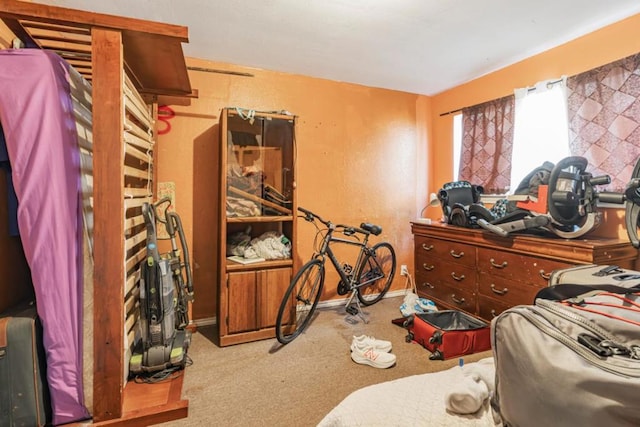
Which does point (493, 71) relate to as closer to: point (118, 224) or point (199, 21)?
point (199, 21)

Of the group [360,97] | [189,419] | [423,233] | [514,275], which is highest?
[360,97]

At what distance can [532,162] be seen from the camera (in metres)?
2.91

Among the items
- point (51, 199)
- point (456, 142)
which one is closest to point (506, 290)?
point (456, 142)

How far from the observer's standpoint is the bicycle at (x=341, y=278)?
267 cm

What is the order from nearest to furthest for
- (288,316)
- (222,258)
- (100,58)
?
(100,58), (222,258), (288,316)

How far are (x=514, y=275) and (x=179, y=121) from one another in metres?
3.12

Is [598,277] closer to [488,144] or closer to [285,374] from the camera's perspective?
[285,374]

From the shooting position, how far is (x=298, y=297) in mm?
2707

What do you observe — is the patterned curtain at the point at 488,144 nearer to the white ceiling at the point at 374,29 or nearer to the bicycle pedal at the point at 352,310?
the white ceiling at the point at 374,29

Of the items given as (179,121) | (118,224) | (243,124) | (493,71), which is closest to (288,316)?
(118,224)

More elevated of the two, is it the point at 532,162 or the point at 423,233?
the point at 532,162

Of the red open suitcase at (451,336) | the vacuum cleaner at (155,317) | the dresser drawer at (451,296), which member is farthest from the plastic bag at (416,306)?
the vacuum cleaner at (155,317)

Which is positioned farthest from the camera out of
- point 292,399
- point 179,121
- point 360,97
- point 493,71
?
point 360,97

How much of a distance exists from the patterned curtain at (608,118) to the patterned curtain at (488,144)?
555 millimetres
